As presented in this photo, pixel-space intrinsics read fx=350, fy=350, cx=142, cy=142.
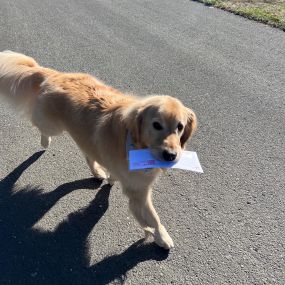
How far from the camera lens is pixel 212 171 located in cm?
448

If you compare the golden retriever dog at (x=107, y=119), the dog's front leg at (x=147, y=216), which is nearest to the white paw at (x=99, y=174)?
the golden retriever dog at (x=107, y=119)

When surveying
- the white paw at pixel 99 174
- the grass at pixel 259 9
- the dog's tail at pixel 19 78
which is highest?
the grass at pixel 259 9

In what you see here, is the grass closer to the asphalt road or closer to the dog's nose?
the asphalt road

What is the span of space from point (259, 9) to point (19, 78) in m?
7.58

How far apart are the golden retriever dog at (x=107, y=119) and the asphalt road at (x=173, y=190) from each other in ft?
1.14

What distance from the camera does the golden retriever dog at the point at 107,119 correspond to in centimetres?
303

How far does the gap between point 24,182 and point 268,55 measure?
5714 millimetres

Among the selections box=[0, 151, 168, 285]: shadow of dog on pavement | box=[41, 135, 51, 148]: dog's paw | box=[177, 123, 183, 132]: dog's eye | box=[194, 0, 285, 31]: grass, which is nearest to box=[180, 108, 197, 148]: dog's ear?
box=[177, 123, 183, 132]: dog's eye

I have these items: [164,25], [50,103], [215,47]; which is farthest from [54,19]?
[50,103]

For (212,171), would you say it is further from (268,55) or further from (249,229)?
(268,55)

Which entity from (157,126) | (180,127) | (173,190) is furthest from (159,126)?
(173,190)

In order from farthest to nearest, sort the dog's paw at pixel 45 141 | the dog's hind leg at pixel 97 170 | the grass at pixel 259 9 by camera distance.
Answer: the grass at pixel 259 9 < the dog's paw at pixel 45 141 < the dog's hind leg at pixel 97 170

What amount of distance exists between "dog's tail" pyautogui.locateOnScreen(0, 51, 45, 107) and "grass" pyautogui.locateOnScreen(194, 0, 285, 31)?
6.66 meters

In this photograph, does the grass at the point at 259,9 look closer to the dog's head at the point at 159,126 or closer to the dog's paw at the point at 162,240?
the dog's head at the point at 159,126
